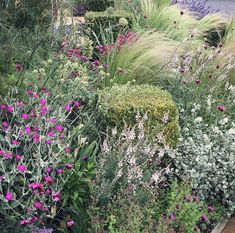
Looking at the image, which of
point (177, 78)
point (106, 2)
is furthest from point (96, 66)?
point (106, 2)

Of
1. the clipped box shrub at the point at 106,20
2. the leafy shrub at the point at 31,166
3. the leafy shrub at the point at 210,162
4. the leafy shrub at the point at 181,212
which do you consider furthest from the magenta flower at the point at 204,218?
the clipped box shrub at the point at 106,20

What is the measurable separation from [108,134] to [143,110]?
13.9 inches

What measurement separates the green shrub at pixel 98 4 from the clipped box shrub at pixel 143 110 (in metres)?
4.92

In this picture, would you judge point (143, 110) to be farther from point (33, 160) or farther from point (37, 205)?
point (37, 205)

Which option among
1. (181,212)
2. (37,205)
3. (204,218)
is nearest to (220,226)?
(204,218)

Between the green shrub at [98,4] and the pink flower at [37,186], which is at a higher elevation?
the pink flower at [37,186]

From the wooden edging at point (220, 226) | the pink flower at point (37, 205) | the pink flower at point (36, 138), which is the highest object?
the pink flower at point (36, 138)

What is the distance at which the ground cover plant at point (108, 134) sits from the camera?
3232 mm

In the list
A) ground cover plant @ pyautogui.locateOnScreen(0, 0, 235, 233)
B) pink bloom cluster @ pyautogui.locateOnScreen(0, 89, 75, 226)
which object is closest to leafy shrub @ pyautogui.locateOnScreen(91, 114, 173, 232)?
ground cover plant @ pyautogui.locateOnScreen(0, 0, 235, 233)

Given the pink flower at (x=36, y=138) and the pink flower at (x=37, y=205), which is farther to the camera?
the pink flower at (x=36, y=138)

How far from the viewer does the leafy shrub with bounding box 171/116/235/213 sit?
4.27 m

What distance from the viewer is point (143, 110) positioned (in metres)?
4.19

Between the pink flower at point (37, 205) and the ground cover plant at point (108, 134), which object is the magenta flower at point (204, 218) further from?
the pink flower at point (37, 205)

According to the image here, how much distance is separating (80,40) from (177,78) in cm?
121
